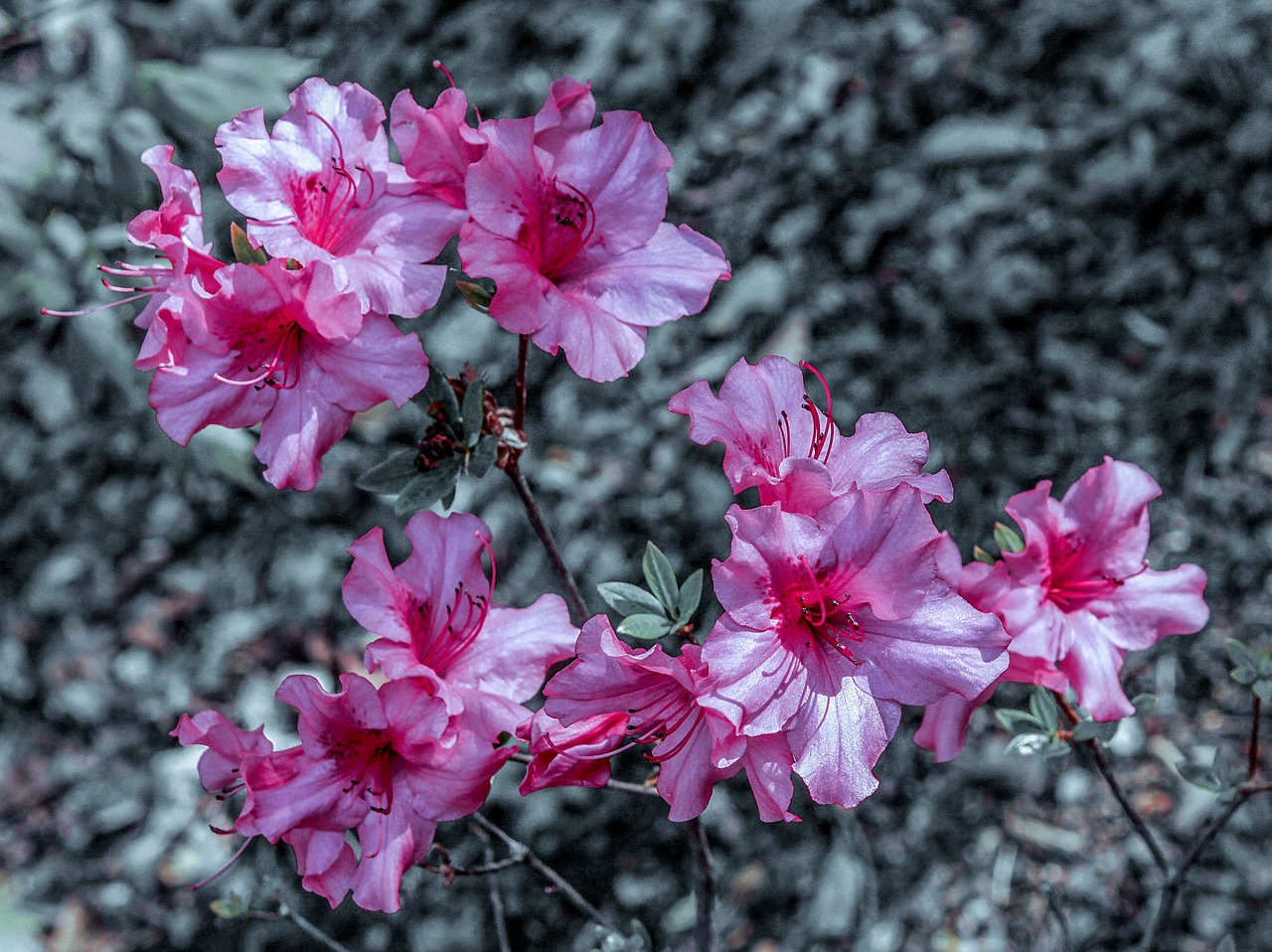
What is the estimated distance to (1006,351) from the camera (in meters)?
2.58

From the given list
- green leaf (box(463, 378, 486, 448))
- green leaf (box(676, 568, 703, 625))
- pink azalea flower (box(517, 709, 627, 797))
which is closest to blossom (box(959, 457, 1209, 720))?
green leaf (box(676, 568, 703, 625))

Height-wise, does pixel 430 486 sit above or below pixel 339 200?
below

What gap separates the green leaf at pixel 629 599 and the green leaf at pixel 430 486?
206 millimetres

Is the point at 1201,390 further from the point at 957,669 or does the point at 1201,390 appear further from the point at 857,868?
the point at 957,669

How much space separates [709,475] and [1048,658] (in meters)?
1.46

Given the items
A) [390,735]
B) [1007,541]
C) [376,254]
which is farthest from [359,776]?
[1007,541]

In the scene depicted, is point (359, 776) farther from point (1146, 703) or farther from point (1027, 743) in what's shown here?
point (1146, 703)

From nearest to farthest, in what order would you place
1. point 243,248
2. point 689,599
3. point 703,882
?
point 243,248
point 689,599
point 703,882

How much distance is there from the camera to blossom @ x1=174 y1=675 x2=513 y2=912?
1.01 metres

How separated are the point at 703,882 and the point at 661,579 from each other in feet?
1.78

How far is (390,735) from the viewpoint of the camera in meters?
1.05

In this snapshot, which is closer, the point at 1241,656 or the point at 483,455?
the point at 483,455

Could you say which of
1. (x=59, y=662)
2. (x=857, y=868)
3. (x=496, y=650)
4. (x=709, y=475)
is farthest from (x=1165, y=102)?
(x=59, y=662)

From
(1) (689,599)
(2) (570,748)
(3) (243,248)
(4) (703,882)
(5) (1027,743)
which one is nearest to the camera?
(2) (570,748)
